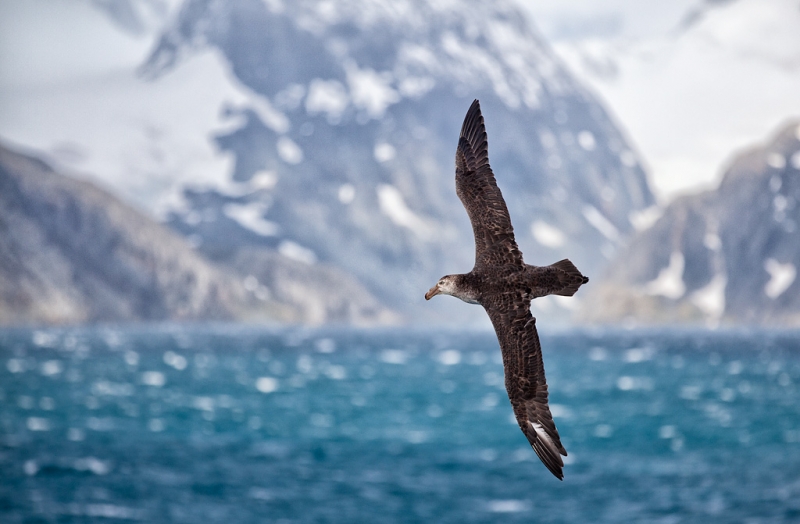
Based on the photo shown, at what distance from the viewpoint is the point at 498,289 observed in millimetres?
10117

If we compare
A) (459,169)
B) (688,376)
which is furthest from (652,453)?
(459,169)

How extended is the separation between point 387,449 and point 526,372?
300 feet

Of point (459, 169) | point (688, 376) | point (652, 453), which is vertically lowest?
point (459, 169)

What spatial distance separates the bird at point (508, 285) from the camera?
9.99 meters

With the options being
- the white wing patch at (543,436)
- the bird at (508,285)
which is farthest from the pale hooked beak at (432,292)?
the white wing patch at (543,436)

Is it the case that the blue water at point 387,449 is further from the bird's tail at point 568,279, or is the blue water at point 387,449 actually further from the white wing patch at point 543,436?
the bird's tail at point 568,279

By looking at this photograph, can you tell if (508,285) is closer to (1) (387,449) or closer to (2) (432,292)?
(2) (432,292)

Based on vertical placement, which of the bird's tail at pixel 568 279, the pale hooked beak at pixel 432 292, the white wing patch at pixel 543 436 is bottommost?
the white wing patch at pixel 543 436

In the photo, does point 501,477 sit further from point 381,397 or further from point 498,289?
point 498,289

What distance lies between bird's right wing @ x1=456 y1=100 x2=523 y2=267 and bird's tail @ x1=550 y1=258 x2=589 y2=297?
0.55 metres

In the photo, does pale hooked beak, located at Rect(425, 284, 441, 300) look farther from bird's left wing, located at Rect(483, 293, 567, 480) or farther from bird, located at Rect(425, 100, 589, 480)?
bird's left wing, located at Rect(483, 293, 567, 480)

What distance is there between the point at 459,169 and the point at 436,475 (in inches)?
3061

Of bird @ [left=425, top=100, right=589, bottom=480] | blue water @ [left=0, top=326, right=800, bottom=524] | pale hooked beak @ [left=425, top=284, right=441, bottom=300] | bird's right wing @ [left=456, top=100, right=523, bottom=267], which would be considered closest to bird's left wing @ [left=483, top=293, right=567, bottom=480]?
bird @ [left=425, top=100, right=589, bottom=480]

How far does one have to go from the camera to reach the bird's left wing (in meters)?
10.2
